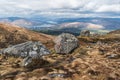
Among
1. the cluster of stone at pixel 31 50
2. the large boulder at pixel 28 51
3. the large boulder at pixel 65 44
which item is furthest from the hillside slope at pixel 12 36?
the large boulder at pixel 28 51

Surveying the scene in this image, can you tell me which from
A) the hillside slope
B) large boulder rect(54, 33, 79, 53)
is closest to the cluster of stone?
large boulder rect(54, 33, 79, 53)

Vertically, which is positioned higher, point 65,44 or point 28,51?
point 65,44

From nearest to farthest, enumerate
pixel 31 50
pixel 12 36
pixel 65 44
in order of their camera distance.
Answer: pixel 31 50 < pixel 65 44 < pixel 12 36

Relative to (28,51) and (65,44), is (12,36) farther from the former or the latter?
(28,51)

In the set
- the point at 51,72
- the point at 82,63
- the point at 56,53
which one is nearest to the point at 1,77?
the point at 51,72

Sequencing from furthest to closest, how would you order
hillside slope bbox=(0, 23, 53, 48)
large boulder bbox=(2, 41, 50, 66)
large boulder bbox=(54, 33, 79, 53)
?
hillside slope bbox=(0, 23, 53, 48)
large boulder bbox=(54, 33, 79, 53)
large boulder bbox=(2, 41, 50, 66)

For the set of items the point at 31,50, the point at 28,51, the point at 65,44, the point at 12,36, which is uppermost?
the point at 65,44

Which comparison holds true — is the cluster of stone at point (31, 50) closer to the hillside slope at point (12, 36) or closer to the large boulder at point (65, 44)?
the large boulder at point (65, 44)

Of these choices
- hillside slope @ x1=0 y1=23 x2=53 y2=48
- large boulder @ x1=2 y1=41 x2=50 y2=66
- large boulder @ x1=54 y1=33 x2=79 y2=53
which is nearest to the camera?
large boulder @ x1=2 y1=41 x2=50 y2=66

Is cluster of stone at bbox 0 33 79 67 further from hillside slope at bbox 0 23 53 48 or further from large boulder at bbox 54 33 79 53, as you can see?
hillside slope at bbox 0 23 53 48

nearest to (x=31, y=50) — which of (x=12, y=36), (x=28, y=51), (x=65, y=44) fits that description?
(x=28, y=51)

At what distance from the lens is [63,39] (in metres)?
85.2

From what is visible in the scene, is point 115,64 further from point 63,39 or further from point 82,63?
point 63,39

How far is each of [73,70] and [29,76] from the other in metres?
11.2
